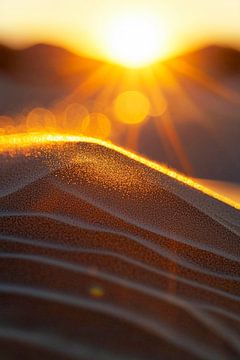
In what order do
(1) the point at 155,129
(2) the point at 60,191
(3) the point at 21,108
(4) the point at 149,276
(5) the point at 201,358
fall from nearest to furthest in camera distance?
(5) the point at 201,358 → (4) the point at 149,276 → (2) the point at 60,191 → (1) the point at 155,129 → (3) the point at 21,108

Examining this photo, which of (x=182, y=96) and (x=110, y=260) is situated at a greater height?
(x=110, y=260)

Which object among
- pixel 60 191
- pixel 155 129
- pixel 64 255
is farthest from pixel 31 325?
pixel 155 129

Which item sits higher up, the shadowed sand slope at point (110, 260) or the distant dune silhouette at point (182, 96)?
the shadowed sand slope at point (110, 260)

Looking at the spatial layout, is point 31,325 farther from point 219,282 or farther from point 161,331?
point 219,282

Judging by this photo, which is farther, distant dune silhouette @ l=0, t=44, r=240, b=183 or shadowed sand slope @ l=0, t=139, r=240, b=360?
distant dune silhouette @ l=0, t=44, r=240, b=183

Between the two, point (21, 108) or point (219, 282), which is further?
point (21, 108)

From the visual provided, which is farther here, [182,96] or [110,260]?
[182,96]

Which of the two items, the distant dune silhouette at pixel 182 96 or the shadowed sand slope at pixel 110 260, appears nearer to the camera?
the shadowed sand slope at pixel 110 260

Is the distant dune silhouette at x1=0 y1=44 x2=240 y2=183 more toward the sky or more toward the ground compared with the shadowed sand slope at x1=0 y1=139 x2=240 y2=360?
A: more toward the ground
